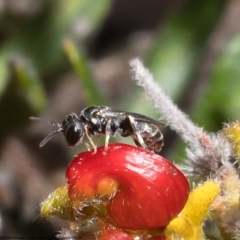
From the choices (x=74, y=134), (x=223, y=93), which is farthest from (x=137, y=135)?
(x=223, y=93)

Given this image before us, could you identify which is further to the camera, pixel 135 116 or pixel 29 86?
pixel 29 86

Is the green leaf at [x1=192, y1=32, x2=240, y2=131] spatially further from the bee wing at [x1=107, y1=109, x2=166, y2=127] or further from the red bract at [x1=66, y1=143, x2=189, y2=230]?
the red bract at [x1=66, y1=143, x2=189, y2=230]

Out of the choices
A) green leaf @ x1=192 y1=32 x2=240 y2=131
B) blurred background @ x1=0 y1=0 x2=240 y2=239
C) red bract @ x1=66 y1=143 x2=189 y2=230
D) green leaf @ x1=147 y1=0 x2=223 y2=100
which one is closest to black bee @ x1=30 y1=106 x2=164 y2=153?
red bract @ x1=66 y1=143 x2=189 y2=230

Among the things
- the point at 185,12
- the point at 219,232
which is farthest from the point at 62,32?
the point at 219,232

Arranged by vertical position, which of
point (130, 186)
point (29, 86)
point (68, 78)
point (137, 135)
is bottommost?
point (130, 186)

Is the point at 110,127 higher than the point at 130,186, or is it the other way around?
the point at 110,127

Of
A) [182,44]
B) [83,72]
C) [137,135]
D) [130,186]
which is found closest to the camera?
[130,186]

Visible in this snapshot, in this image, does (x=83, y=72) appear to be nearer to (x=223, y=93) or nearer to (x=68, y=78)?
(x=223, y=93)
